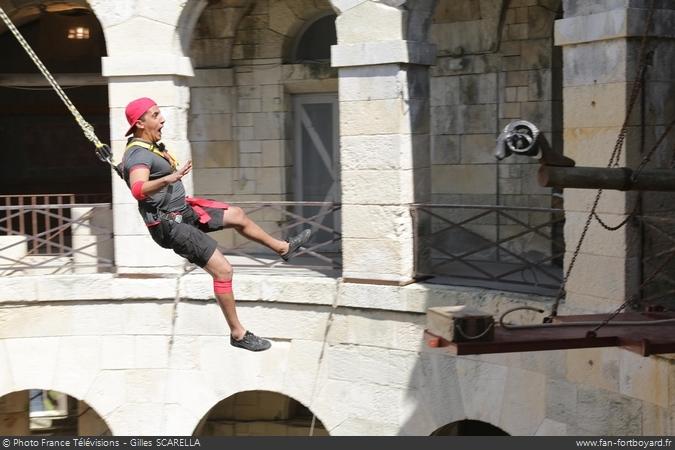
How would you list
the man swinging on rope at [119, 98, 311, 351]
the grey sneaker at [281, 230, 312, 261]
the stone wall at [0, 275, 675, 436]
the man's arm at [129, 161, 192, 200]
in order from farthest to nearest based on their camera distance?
the stone wall at [0, 275, 675, 436], the grey sneaker at [281, 230, 312, 261], the man swinging on rope at [119, 98, 311, 351], the man's arm at [129, 161, 192, 200]

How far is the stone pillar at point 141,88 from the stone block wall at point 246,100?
256cm

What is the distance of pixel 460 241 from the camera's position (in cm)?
1338

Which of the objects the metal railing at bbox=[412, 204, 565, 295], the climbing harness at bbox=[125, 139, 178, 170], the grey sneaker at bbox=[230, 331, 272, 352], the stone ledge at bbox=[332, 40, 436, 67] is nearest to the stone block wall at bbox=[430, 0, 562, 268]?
the metal railing at bbox=[412, 204, 565, 295]

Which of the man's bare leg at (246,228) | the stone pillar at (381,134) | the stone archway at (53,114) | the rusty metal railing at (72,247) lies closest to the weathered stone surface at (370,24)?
the stone pillar at (381,134)

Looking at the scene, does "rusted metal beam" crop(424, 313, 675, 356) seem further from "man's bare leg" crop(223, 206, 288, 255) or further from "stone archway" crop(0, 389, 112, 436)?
"stone archway" crop(0, 389, 112, 436)

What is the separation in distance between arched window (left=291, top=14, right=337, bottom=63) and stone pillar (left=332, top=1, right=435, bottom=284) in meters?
3.06

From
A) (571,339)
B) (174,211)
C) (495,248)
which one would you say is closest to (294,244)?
(174,211)

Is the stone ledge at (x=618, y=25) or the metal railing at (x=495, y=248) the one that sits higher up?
the stone ledge at (x=618, y=25)

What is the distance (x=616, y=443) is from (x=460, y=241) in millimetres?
4791

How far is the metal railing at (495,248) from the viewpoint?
1032 centimetres

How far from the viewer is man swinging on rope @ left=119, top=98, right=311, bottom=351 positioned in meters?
7.54

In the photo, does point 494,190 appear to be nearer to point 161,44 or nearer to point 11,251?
point 161,44

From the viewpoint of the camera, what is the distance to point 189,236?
7.85 meters

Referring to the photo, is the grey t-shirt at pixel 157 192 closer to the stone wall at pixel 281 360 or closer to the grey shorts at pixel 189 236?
the grey shorts at pixel 189 236
